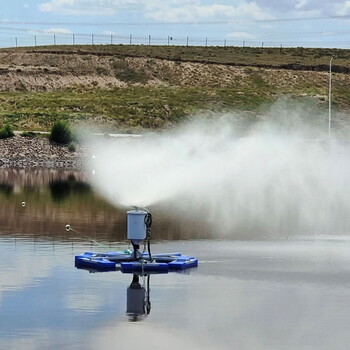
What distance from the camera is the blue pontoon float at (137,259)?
1253 inches

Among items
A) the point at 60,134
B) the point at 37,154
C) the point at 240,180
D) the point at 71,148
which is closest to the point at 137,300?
the point at 240,180

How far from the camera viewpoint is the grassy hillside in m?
123

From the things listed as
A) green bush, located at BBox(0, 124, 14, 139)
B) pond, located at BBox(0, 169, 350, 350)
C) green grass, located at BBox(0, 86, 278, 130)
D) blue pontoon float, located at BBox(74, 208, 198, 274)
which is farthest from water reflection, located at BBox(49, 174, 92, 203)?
green grass, located at BBox(0, 86, 278, 130)

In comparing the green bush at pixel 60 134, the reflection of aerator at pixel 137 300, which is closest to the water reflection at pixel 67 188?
the green bush at pixel 60 134

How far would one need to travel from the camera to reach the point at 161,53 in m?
186

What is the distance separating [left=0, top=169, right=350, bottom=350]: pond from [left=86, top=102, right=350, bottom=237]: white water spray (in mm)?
4853

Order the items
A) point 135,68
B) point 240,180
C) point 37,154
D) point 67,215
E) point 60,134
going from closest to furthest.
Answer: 1. point 67,215
2. point 240,180
3. point 37,154
4. point 60,134
5. point 135,68

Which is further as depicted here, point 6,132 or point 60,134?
point 6,132

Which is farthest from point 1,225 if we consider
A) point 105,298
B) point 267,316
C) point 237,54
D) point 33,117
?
point 237,54

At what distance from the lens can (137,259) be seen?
32.8 metres

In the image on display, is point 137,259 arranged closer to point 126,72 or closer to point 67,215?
point 67,215

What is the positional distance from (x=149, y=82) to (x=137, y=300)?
13526cm

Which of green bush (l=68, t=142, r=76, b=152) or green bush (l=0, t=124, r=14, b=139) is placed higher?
green bush (l=0, t=124, r=14, b=139)

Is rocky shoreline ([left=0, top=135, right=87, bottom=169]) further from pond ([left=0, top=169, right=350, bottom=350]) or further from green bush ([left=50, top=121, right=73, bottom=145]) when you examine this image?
pond ([left=0, top=169, right=350, bottom=350])
